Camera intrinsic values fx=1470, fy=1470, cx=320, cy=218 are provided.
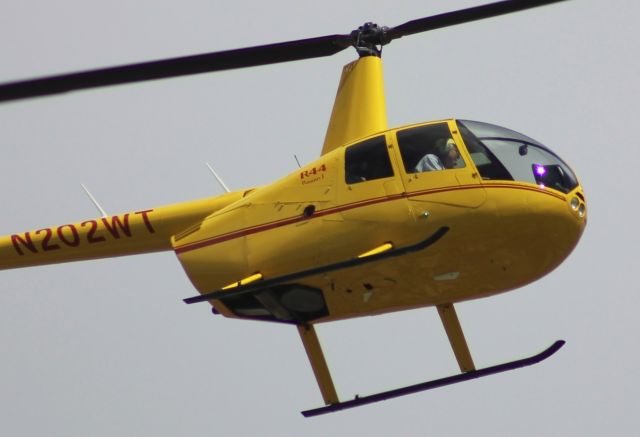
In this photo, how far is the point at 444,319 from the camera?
20.7m

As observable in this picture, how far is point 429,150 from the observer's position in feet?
60.7

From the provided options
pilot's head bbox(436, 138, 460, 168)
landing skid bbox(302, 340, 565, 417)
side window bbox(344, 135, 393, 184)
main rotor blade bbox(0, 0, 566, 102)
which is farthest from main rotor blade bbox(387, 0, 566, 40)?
landing skid bbox(302, 340, 565, 417)

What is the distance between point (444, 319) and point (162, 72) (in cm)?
543

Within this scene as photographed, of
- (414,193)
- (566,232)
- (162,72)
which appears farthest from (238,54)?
(566,232)

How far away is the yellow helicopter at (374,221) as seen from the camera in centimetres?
1811

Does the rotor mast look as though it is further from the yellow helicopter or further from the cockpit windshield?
the cockpit windshield

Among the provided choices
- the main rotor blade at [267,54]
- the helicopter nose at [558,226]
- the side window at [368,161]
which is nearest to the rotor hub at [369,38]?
the main rotor blade at [267,54]

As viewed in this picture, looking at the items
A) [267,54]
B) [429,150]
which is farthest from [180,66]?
[429,150]

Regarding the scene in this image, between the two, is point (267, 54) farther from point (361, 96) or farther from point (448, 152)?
point (448, 152)

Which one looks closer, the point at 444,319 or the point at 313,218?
the point at 313,218

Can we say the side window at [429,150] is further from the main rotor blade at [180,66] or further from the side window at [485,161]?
the main rotor blade at [180,66]

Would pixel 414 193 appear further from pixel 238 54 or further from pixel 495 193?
pixel 238 54

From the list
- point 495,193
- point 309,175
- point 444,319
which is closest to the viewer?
point 495,193

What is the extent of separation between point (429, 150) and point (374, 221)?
1.13m
